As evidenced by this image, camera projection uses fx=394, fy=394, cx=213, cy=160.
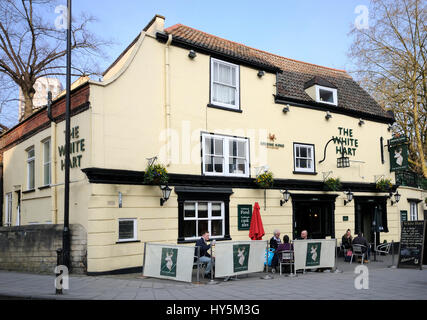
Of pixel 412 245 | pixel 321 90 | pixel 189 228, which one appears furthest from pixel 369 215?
pixel 189 228

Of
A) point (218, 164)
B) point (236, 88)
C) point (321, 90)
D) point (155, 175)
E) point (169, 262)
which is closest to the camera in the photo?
point (169, 262)

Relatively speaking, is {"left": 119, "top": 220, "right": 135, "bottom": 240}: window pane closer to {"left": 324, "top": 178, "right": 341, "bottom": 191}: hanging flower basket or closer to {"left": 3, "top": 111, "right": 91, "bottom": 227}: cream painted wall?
{"left": 3, "top": 111, "right": 91, "bottom": 227}: cream painted wall

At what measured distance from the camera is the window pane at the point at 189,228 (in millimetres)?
15156

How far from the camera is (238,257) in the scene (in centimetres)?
1215

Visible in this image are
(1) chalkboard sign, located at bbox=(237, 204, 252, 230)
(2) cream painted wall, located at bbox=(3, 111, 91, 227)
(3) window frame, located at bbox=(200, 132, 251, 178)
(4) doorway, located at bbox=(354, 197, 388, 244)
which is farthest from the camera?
(4) doorway, located at bbox=(354, 197, 388, 244)

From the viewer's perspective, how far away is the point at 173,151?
49.2 feet

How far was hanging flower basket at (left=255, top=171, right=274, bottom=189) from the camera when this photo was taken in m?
16.8

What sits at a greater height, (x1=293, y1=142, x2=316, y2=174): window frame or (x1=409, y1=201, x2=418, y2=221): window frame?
(x1=293, y1=142, x2=316, y2=174): window frame

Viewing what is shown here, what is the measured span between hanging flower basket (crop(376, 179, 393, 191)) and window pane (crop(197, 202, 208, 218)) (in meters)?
11.0

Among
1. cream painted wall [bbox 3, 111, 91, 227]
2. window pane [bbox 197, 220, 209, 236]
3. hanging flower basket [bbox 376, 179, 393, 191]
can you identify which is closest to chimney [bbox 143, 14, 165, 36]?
cream painted wall [bbox 3, 111, 91, 227]

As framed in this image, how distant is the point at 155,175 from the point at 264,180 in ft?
17.1

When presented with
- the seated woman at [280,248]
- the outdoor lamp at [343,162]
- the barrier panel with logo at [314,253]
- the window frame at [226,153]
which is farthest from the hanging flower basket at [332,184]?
the seated woman at [280,248]

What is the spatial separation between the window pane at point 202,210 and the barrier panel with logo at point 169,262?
3.92 m

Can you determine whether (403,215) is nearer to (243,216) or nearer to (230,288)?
(243,216)
